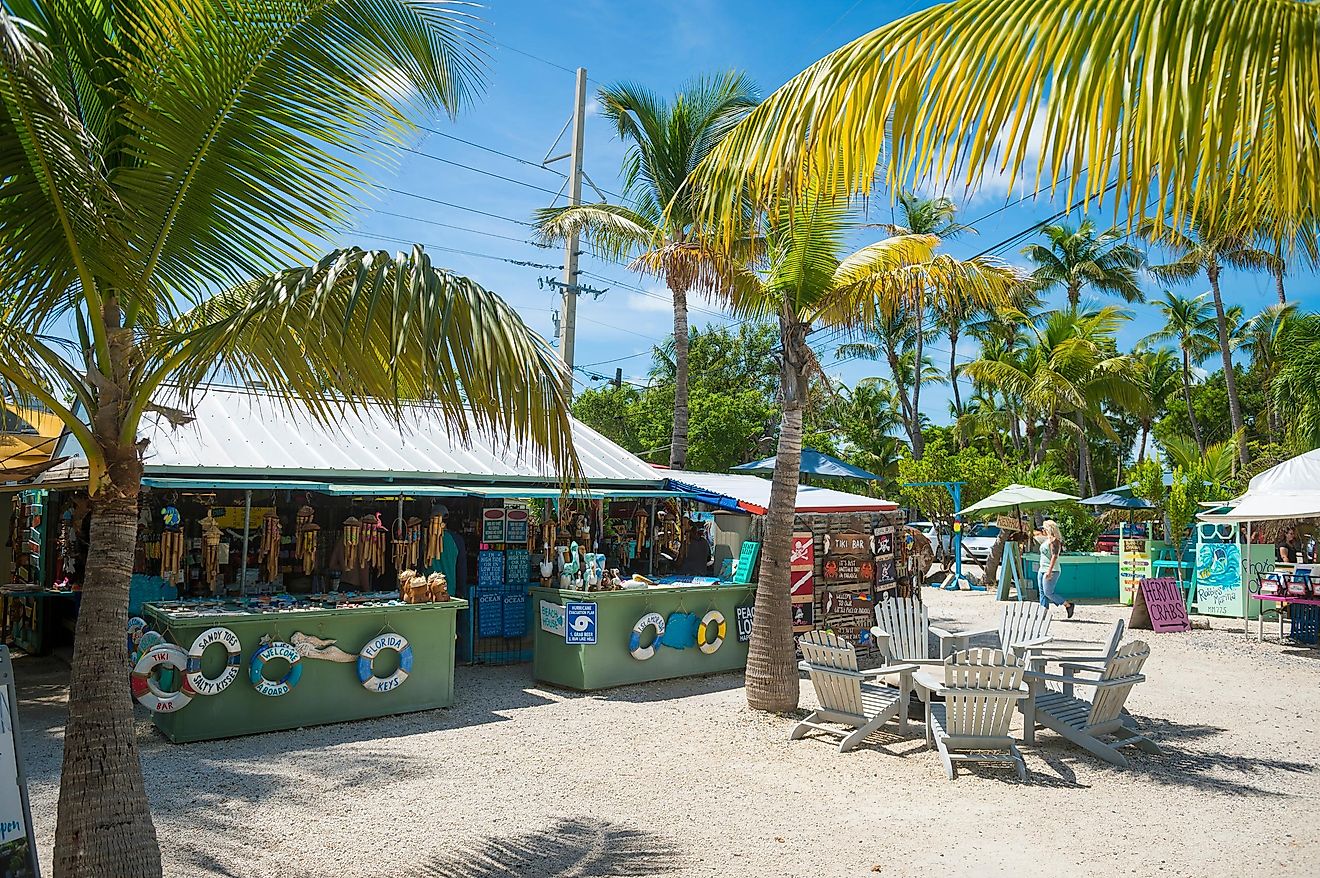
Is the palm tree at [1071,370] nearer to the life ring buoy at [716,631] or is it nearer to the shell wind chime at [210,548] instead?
the life ring buoy at [716,631]

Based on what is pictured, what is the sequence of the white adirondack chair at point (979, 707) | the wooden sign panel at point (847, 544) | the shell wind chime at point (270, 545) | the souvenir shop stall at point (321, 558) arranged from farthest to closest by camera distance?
the wooden sign panel at point (847, 544)
the shell wind chime at point (270, 545)
the souvenir shop stall at point (321, 558)
the white adirondack chair at point (979, 707)

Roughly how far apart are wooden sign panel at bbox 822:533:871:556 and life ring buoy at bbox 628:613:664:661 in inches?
103

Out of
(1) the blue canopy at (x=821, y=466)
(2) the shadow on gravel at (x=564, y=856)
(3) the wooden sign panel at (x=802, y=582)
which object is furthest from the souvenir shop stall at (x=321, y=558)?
(1) the blue canopy at (x=821, y=466)

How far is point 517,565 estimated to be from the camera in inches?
468

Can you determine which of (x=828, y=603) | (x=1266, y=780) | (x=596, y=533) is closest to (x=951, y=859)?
(x=1266, y=780)

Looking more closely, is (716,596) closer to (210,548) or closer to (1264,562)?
(210,548)

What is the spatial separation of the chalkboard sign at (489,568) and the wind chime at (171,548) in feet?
10.9

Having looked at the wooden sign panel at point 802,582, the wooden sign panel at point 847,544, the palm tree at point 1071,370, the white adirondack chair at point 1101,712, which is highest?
the palm tree at point 1071,370

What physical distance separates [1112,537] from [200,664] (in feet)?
97.8

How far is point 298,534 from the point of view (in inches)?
417

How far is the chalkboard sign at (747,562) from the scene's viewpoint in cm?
1159

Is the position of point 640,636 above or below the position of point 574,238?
below

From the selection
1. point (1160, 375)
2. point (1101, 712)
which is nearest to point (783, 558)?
point (1101, 712)

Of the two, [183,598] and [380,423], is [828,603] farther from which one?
[183,598]
